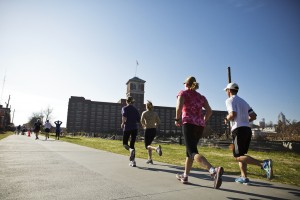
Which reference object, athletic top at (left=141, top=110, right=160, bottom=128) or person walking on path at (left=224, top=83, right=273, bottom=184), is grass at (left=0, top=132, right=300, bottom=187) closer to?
person walking on path at (left=224, top=83, right=273, bottom=184)

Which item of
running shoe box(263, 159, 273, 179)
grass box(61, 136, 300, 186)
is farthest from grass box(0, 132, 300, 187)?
running shoe box(263, 159, 273, 179)

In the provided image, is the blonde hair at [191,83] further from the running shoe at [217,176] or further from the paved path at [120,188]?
the paved path at [120,188]

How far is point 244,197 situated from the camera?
2836mm

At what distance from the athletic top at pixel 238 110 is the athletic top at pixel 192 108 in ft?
1.65

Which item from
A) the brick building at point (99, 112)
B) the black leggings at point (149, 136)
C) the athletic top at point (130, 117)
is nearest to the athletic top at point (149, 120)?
the black leggings at point (149, 136)

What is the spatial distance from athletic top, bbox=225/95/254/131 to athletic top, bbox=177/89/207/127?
502 millimetres

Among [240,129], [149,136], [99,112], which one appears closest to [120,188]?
[240,129]

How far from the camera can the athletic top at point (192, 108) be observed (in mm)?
3677

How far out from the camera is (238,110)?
381 centimetres

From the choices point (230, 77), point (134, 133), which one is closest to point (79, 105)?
point (230, 77)

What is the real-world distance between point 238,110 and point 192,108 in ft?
2.78

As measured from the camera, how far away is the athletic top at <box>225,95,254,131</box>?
149 inches

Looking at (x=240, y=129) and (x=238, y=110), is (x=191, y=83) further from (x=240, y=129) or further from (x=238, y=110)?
(x=240, y=129)

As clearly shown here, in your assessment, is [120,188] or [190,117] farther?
[190,117]
